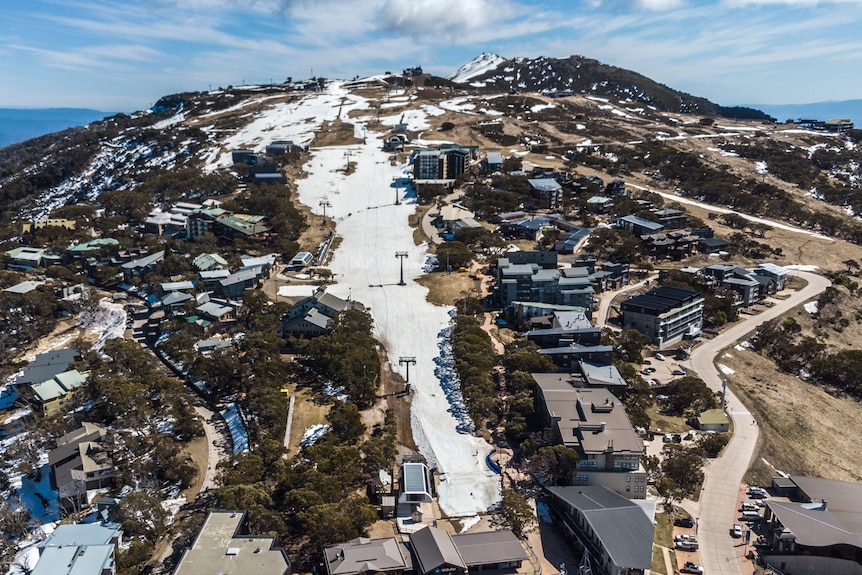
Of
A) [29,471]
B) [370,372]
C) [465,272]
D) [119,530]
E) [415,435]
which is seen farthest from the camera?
[465,272]

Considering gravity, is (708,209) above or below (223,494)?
above

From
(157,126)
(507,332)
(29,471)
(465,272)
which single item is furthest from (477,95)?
(29,471)

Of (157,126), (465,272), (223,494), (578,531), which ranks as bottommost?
(578,531)

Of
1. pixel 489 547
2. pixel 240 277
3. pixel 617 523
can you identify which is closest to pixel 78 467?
pixel 489 547

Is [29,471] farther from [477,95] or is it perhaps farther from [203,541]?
[477,95]

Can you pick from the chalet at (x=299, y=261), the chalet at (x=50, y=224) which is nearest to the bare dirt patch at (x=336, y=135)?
the chalet at (x=50, y=224)

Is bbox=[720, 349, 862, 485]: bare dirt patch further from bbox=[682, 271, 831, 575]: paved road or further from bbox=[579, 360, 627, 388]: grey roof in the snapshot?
bbox=[579, 360, 627, 388]: grey roof

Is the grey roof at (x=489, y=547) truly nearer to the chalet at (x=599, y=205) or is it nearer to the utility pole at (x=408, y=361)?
the utility pole at (x=408, y=361)
